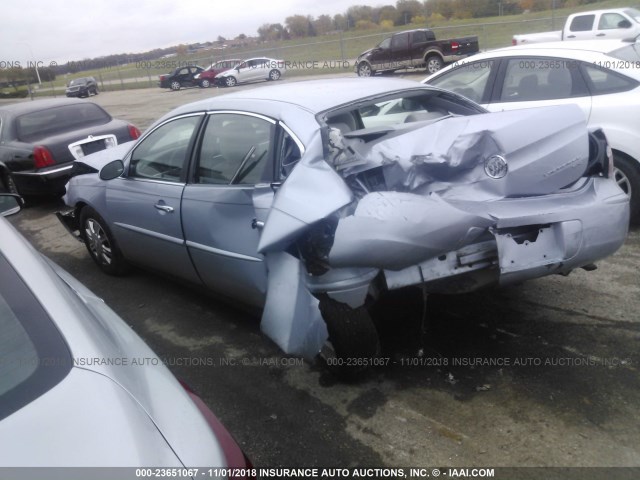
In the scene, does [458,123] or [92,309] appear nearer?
[92,309]

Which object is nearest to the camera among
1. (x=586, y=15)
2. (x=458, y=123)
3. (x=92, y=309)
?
(x=92, y=309)

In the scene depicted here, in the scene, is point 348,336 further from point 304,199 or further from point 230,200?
point 230,200

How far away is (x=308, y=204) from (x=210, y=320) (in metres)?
1.80

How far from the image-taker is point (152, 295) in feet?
15.9

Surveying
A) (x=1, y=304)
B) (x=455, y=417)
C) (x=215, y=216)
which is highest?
(x=1, y=304)

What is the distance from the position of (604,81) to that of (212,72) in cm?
3086

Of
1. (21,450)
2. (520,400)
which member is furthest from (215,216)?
(21,450)

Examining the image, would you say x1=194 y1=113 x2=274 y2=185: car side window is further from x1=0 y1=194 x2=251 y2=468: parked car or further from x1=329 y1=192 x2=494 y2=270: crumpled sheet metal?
x1=0 y1=194 x2=251 y2=468: parked car

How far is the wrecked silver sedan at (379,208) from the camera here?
281 centimetres

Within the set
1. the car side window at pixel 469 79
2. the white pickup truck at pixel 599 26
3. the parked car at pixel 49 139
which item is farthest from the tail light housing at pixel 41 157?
the white pickup truck at pixel 599 26

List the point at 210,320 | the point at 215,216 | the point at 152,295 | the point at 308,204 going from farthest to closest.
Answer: the point at 152,295 → the point at 210,320 → the point at 215,216 → the point at 308,204

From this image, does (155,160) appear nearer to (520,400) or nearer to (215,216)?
(215,216)

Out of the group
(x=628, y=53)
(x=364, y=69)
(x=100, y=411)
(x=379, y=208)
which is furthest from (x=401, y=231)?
(x=364, y=69)

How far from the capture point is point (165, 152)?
169 inches
